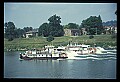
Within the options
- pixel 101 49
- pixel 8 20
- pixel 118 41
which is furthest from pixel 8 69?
pixel 118 41

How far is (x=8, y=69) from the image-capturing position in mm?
2729

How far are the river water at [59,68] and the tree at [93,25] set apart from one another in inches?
13.7

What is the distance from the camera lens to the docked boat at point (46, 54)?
2.81 meters

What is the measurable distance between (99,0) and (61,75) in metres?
0.97

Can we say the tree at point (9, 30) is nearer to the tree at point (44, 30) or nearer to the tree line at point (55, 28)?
the tree line at point (55, 28)

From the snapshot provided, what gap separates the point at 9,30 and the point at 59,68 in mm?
740

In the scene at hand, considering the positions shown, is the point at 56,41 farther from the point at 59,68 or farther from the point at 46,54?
the point at 59,68

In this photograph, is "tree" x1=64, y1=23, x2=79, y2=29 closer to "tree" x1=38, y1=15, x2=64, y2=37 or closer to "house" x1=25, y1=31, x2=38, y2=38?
"tree" x1=38, y1=15, x2=64, y2=37

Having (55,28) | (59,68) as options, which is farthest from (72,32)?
(59,68)

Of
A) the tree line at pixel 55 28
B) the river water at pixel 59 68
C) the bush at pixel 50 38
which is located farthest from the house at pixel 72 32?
the river water at pixel 59 68

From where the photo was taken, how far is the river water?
2.72 metres

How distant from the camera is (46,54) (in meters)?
2.84

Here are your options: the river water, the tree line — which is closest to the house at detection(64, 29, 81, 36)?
the tree line

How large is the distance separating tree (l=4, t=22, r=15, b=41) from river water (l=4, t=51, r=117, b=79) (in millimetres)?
188
